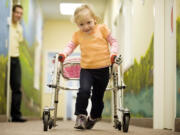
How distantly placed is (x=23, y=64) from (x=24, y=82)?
36 cm

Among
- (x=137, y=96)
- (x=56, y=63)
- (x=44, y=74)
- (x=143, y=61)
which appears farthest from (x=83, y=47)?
(x=44, y=74)

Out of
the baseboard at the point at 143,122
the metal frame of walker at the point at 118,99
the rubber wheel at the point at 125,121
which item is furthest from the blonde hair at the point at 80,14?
the baseboard at the point at 143,122

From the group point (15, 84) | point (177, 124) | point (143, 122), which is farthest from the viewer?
point (15, 84)

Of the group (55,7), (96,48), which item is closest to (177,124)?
(96,48)

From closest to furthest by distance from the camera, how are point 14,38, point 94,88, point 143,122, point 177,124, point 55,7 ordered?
point 177,124 → point 94,88 → point 143,122 → point 14,38 → point 55,7

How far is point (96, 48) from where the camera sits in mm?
2641

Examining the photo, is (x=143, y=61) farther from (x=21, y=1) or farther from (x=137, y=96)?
(x=21, y=1)

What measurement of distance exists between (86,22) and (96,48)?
198 millimetres

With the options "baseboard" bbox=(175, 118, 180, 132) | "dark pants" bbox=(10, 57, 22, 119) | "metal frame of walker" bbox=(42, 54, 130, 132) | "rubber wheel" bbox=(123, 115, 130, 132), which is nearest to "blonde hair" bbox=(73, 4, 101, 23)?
"metal frame of walker" bbox=(42, 54, 130, 132)

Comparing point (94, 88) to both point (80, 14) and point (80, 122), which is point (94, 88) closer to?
point (80, 122)

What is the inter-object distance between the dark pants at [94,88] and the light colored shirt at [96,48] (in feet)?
0.17

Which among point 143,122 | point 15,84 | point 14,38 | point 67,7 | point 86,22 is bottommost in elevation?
point 143,122

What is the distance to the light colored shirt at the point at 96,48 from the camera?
2.63m

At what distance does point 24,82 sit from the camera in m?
5.96
